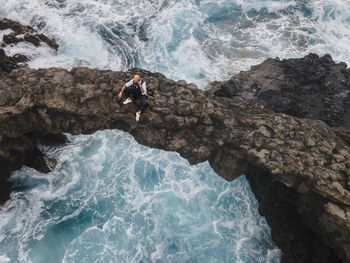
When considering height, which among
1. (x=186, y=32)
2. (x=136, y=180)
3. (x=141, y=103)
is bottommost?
(x=136, y=180)

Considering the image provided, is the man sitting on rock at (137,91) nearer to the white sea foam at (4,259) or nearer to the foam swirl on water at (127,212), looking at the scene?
the foam swirl on water at (127,212)

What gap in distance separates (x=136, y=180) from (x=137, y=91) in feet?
26.0

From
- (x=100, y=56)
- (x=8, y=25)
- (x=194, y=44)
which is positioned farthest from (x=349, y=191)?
(x=8, y=25)

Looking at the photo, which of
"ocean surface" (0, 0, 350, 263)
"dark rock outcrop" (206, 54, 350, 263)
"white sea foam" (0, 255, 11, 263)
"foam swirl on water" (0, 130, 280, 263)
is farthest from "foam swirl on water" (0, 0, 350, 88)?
"white sea foam" (0, 255, 11, 263)

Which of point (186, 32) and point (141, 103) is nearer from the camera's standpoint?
point (141, 103)

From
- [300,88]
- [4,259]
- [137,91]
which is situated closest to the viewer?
[137,91]

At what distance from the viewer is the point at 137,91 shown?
12.4m

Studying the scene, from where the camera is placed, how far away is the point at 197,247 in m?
16.2

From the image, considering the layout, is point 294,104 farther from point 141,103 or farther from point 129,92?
point 129,92

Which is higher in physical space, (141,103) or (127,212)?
→ (141,103)

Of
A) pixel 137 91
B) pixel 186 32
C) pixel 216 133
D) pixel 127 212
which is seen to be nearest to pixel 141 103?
pixel 137 91

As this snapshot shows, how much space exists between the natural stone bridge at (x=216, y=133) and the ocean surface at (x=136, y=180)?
3.55m

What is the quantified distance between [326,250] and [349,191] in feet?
11.8

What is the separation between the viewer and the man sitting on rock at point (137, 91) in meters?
12.1
